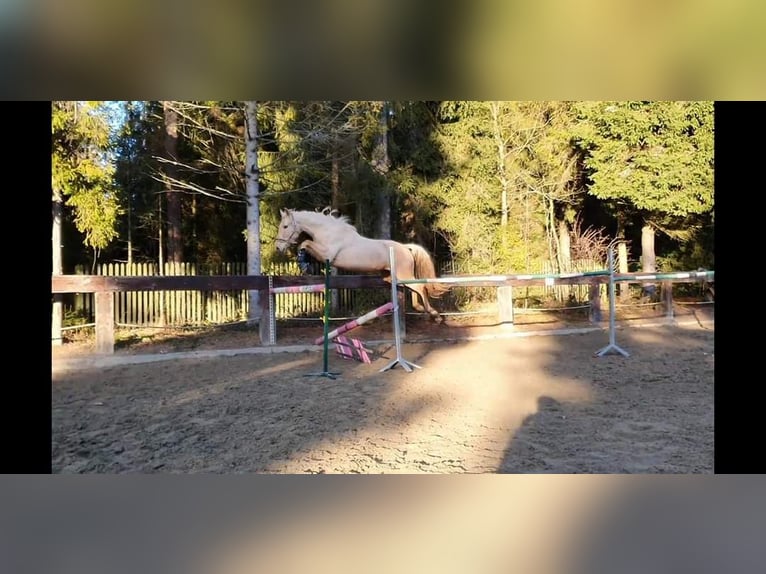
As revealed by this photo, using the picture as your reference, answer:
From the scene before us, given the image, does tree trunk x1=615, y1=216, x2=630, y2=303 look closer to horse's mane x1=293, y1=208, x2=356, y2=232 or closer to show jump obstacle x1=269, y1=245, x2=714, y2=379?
show jump obstacle x1=269, y1=245, x2=714, y2=379

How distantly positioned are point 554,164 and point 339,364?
572 centimetres

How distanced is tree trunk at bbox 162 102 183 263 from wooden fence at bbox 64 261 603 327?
1052mm

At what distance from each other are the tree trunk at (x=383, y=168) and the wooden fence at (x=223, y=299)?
3.66 feet

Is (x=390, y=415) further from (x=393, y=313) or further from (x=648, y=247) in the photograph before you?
(x=648, y=247)

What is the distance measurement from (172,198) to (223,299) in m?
2.38

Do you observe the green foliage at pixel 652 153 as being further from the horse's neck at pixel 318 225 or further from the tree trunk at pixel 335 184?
the horse's neck at pixel 318 225

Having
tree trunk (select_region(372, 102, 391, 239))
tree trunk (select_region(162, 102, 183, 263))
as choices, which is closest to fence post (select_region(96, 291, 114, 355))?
tree trunk (select_region(162, 102, 183, 263))

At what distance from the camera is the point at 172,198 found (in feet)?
29.6

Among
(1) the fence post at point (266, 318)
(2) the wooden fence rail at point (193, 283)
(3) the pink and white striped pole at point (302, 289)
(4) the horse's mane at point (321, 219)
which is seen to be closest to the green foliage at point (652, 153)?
(2) the wooden fence rail at point (193, 283)

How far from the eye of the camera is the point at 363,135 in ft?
27.1

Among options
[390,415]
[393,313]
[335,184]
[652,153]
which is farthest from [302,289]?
[652,153]
